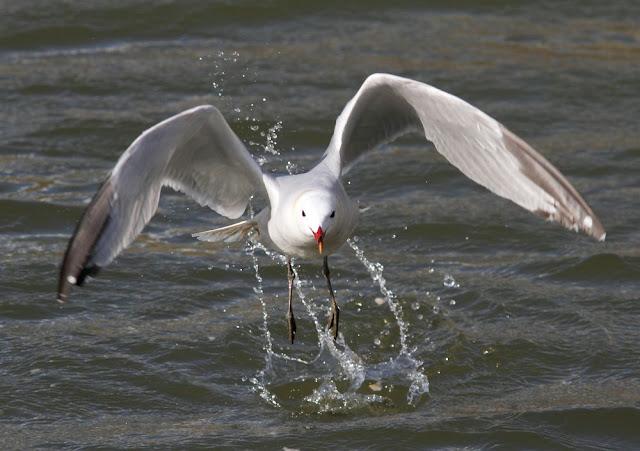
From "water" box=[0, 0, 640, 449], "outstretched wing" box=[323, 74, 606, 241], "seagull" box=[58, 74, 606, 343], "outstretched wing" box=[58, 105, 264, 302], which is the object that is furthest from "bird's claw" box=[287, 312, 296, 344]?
"outstretched wing" box=[323, 74, 606, 241]

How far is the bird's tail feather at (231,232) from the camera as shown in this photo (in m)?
6.96

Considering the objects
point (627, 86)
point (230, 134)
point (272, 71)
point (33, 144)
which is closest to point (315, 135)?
point (272, 71)

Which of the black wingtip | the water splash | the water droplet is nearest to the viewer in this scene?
the black wingtip

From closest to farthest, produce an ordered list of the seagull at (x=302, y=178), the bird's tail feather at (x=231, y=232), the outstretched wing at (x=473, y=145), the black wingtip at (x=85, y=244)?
the black wingtip at (x=85, y=244)
the seagull at (x=302, y=178)
the outstretched wing at (x=473, y=145)
the bird's tail feather at (x=231, y=232)

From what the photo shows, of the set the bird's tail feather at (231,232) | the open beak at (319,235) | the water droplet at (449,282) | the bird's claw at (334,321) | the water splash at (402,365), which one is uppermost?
the open beak at (319,235)

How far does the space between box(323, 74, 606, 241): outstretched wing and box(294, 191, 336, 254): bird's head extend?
1.67 ft

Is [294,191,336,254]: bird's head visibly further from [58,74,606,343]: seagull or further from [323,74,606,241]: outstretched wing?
[323,74,606,241]: outstretched wing

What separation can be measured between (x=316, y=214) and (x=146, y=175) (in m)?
0.78

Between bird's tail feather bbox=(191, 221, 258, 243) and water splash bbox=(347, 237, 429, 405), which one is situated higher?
bird's tail feather bbox=(191, 221, 258, 243)

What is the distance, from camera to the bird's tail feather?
6.96 metres

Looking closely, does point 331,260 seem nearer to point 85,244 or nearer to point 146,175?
point 146,175

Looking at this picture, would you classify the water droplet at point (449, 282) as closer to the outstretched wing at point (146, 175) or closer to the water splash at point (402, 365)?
the water splash at point (402, 365)

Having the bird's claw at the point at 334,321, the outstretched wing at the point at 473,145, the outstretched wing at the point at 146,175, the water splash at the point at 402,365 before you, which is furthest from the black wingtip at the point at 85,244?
the water splash at the point at 402,365

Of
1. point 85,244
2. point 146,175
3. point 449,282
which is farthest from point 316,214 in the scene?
point 449,282
